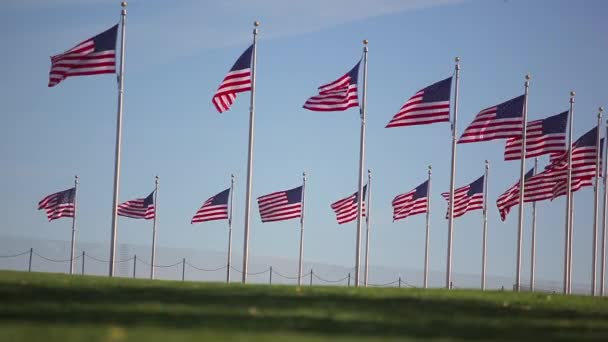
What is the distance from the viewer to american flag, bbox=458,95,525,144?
42.4 metres

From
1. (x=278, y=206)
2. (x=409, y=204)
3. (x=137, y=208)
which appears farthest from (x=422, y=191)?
(x=137, y=208)

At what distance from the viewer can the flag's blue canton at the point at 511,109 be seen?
141ft

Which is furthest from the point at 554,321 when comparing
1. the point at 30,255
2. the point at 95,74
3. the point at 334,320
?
the point at 30,255

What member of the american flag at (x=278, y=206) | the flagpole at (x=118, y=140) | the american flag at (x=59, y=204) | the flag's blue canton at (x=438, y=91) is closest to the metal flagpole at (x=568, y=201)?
the flag's blue canton at (x=438, y=91)

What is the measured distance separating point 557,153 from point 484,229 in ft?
57.8

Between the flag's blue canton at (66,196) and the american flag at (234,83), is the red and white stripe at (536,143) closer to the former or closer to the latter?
the american flag at (234,83)

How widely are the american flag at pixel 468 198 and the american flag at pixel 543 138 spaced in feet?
31.4

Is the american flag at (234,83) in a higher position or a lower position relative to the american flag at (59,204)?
higher

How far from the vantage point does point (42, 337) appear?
568 inches

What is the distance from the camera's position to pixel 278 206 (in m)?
52.6

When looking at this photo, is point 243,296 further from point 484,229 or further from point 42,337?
point 484,229

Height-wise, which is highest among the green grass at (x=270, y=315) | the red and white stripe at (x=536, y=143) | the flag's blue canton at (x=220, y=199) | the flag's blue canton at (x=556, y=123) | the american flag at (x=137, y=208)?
the flag's blue canton at (x=556, y=123)

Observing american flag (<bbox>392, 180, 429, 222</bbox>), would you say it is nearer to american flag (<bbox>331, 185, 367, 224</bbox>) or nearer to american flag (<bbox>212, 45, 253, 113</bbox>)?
→ american flag (<bbox>331, 185, 367, 224</bbox>)

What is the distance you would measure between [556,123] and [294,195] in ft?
47.3
